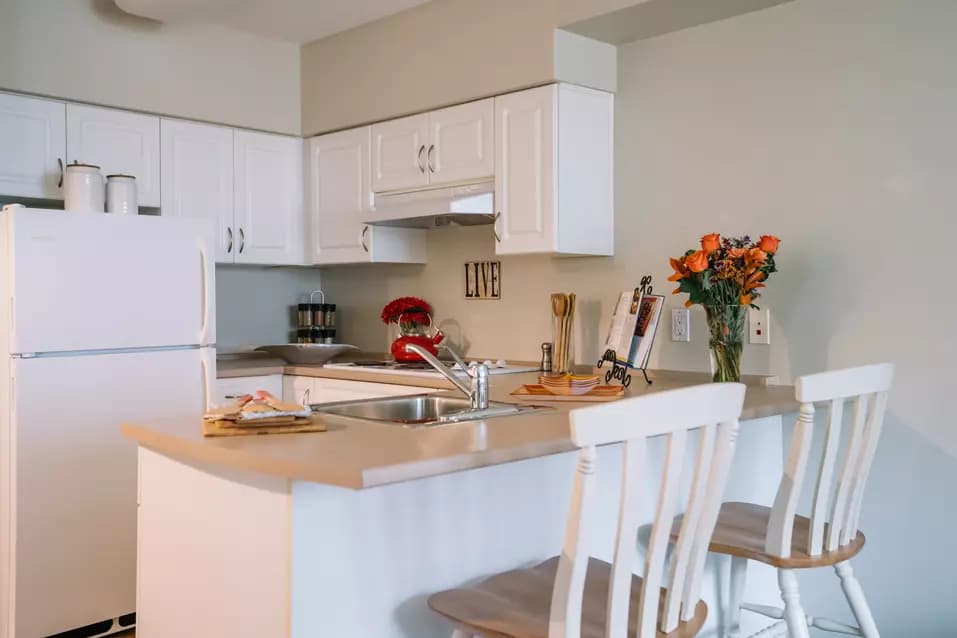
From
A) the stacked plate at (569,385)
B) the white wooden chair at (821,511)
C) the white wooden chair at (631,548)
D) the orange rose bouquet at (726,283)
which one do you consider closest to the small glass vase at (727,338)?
the orange rose bouquet at (726,283)

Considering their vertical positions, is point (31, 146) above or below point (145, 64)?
below

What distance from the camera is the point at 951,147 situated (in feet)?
8.07

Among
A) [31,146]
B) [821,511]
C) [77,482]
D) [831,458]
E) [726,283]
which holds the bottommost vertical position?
[77,482]

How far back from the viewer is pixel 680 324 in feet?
10.2

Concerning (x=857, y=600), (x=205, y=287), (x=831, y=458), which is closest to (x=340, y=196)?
(x=205, y=287)

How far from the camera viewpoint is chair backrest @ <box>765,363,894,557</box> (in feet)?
6.25

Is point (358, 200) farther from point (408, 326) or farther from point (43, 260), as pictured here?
point (43, 260)

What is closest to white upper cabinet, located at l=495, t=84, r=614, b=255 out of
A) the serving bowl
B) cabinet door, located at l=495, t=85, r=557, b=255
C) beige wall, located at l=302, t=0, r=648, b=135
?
cabinet door, located at l=495, t=85, r=557, b=255

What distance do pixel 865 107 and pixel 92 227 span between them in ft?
8.43

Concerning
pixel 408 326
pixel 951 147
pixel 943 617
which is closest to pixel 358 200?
pixel 408 326

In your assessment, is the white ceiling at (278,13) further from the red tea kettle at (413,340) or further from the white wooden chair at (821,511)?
the white wooden chair at (821,511)

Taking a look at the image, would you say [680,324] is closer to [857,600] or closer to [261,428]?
[857,600]

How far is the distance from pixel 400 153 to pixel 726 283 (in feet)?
5.38

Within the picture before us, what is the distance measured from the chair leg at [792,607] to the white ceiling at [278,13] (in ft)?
8.48
